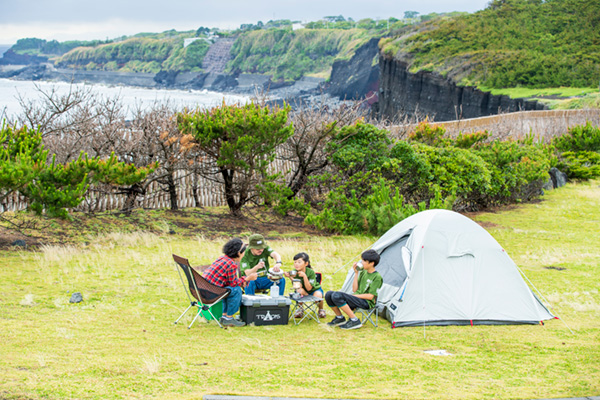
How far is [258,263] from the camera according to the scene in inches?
328

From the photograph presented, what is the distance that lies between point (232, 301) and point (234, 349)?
1.00 metres

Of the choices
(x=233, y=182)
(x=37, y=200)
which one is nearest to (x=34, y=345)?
(x=37, y=200)

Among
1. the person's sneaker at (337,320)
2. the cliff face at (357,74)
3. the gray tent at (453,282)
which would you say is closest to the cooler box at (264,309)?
the person's sneaker at (337,320)

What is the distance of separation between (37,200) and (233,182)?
6.22m

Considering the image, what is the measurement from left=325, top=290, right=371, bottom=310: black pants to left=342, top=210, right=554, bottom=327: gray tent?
521 millimetres

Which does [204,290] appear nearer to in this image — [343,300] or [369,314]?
[343,300]

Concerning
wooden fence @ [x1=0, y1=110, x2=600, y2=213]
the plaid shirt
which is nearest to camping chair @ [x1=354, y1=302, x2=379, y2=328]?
the plaid shirt

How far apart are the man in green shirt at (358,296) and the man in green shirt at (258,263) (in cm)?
99

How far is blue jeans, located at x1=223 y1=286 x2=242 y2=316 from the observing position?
7.43 meters

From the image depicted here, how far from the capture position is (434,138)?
20734 mm

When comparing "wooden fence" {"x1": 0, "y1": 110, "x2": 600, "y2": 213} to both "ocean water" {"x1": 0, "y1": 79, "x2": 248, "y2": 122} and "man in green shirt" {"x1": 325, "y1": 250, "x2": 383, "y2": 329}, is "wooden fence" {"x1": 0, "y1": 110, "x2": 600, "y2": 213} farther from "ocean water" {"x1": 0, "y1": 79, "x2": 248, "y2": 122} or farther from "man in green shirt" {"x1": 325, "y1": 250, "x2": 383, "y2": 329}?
"man in green shirt" {"x1": 325, "y1": 250, "x2": 383, "y2": 329}

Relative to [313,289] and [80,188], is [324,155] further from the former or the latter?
[313,289]

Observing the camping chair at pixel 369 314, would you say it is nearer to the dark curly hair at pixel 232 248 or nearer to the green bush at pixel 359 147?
the dark curly hair at pixel 232 248

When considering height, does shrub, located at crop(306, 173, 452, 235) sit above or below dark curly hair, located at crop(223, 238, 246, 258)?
below
